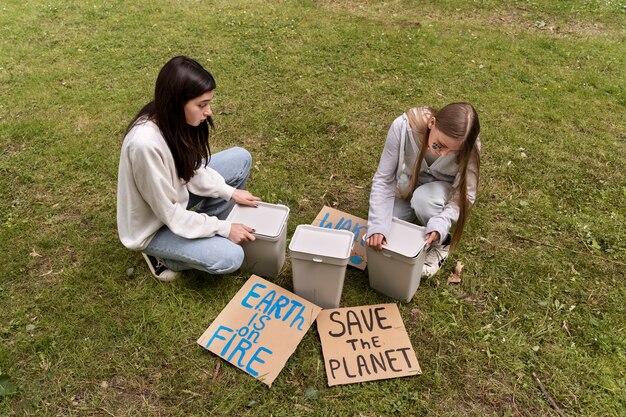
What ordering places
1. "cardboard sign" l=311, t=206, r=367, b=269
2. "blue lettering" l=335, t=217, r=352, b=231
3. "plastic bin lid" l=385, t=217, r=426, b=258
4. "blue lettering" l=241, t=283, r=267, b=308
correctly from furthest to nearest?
"blue lettering" l=335, t=217, r=352, b=231, "cardboard sign" l=311, t=206, r=367, b=269, "blue lettering" l=241, t=283, r=267, b=308, "plastic bin lid" l=385, t=217, r=426, b=258

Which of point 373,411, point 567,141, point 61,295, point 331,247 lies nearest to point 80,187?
point 61,295

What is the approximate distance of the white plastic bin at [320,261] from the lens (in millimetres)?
2123

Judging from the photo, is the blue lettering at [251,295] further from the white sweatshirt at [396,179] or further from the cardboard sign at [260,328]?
the white sweatshirt at [396,179]

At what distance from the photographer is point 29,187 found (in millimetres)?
3152

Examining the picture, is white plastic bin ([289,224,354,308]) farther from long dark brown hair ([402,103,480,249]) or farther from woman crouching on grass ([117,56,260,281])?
long dark brown hair ([402,103,480,249])

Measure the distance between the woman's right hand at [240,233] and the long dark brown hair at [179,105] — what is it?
0.37m

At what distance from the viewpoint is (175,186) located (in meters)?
2.22

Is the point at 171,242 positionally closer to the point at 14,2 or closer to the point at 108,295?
the point at 108,295

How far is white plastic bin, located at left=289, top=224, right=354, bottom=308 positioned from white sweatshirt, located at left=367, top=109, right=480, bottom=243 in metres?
0.21

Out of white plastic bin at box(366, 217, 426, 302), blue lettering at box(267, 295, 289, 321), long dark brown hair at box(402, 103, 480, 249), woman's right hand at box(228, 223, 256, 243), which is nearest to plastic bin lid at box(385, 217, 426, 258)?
white plastic bin at box(366, 217, 426, 302)

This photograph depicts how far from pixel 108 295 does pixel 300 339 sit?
3.66ft

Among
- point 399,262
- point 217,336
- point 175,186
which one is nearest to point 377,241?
point 399,262

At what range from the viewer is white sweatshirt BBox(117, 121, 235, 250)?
6.49 ft

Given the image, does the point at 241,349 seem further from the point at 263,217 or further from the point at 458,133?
the point at 458,133
